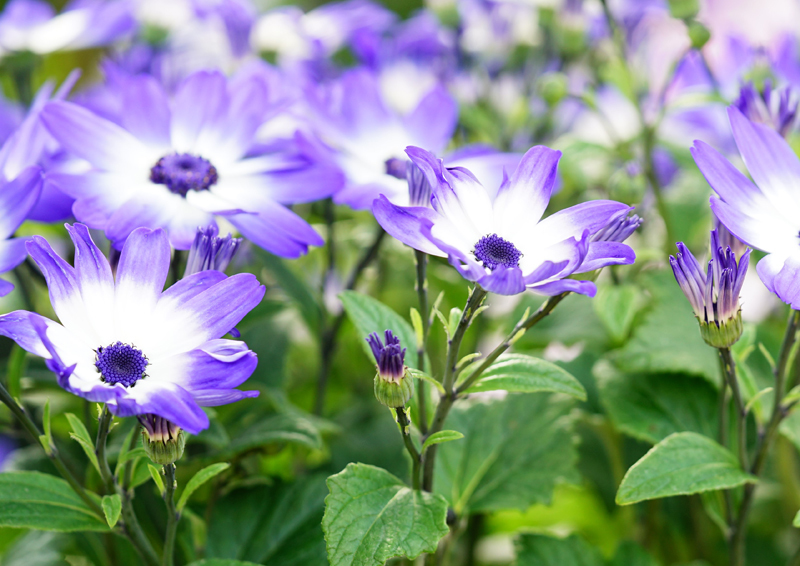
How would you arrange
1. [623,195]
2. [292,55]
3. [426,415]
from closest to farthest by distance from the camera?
[426,415], [623,195], [292,55]

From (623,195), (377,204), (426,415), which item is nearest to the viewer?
(377,204)

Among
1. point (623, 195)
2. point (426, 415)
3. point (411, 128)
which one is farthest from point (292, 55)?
point (426, 415)

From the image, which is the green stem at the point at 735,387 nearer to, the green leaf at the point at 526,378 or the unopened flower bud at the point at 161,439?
the green leaf at the point at 526,378

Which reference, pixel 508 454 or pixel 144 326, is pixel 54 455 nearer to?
pixel 144 326

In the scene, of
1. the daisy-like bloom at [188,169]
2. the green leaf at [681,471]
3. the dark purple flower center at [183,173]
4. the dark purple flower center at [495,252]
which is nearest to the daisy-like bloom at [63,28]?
the daisy-like bloom at [188,169]

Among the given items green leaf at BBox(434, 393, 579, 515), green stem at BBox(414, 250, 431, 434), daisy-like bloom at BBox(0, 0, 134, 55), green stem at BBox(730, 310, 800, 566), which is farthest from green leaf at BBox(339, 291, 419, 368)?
daisy-like bloom at BBox(0, 0, 134, 55)

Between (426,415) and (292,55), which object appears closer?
(426,415)

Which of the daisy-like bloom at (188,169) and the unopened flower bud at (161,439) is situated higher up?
the daisy-like bloom at (188,169)

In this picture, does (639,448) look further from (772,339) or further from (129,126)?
(129,126)
